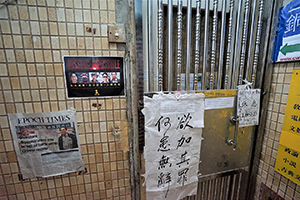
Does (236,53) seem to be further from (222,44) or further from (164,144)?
(164,144)

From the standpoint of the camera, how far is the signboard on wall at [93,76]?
99 centimetres

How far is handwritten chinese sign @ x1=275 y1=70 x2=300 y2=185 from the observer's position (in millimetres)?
1176

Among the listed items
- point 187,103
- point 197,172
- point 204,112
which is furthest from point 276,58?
point 197,172

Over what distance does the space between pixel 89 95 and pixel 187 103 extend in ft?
2.64

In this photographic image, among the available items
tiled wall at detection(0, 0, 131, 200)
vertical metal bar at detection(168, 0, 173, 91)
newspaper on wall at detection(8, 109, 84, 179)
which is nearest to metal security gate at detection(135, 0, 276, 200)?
vertical metal bar at detection(168, 0, 173, 91)

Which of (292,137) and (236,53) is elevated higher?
(236,53)

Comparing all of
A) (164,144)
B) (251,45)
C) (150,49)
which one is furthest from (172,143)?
(251,45)

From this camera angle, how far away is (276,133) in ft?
4.44

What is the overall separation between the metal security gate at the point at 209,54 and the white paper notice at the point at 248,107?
0.07 meters

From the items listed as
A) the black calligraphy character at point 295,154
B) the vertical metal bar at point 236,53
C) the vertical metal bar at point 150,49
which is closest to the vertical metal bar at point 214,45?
the vertical metal bar at point 236,53

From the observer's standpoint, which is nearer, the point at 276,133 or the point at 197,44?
the point at 197,44

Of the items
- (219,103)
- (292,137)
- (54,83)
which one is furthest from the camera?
(219,103)

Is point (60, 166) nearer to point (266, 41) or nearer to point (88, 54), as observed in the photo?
point (88, 54)

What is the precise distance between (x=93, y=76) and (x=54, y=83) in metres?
0.27
